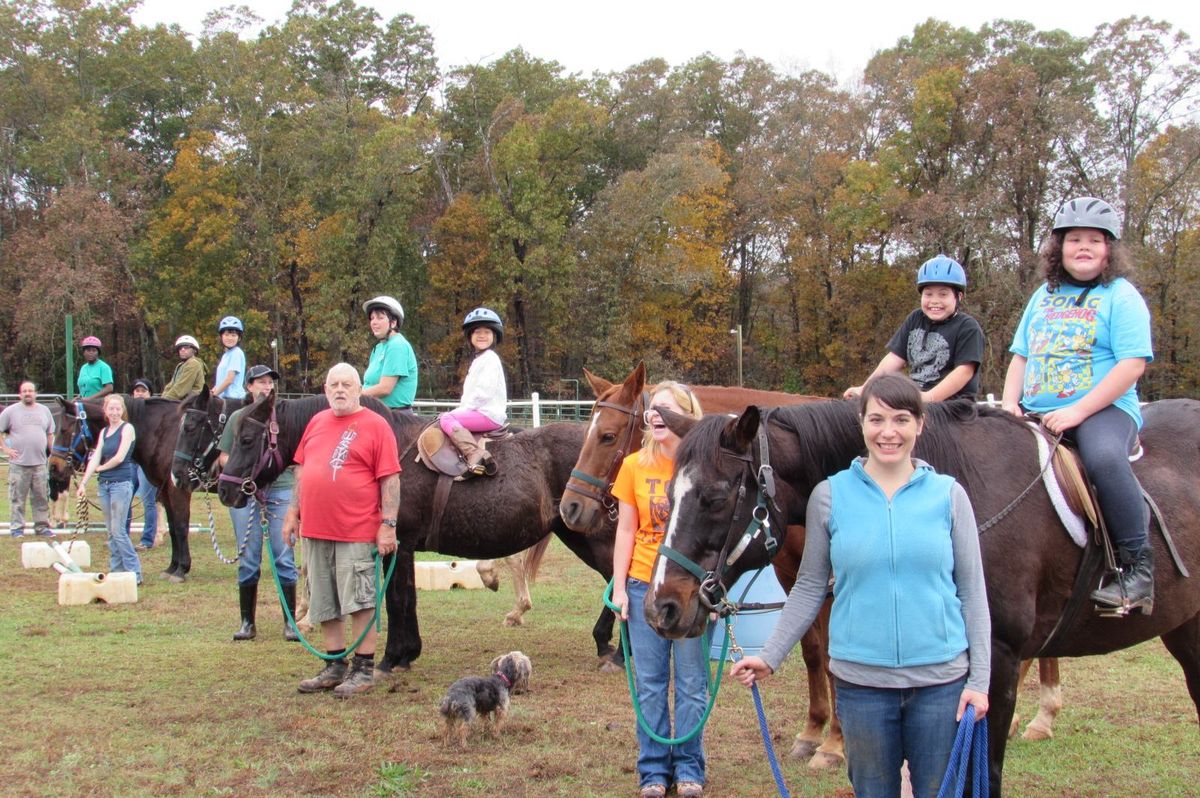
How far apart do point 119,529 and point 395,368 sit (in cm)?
516

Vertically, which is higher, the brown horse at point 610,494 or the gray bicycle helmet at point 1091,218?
the gray bicycle helmet at point 1091,218

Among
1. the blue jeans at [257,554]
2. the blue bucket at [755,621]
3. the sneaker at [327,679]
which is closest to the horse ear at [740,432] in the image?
the blue bucket at [755,621]

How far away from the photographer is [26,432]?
14.3 metres

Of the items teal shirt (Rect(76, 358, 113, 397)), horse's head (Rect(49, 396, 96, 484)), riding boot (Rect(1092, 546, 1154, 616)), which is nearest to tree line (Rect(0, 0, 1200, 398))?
teal shirt (Rect(76, 358, 113, 397))

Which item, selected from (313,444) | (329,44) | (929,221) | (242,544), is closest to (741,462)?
(313,444)

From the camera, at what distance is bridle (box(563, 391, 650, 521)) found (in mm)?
5586

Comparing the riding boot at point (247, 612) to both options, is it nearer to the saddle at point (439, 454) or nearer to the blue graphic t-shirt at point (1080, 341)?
the saddle at point (439, 454)

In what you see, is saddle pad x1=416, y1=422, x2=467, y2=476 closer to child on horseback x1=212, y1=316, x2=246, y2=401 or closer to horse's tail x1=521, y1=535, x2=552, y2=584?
horse's tail x1=521, y1=535, x2=552, y2=584

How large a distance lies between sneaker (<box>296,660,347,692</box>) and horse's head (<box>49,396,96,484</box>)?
905 centimetres

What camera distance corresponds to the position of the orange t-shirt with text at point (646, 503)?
14.6 ft

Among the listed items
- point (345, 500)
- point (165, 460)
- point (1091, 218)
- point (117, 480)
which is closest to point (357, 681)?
point (345, 500)

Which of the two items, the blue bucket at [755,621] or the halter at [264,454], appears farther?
the halter at [264,454]

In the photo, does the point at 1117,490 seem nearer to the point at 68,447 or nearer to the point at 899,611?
the point at 899,611

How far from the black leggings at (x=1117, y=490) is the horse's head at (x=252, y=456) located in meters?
5.76
